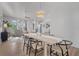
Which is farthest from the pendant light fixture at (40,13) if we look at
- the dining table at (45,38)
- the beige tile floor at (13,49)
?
the beige tile floor at (13,49)

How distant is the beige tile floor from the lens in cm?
A: 161

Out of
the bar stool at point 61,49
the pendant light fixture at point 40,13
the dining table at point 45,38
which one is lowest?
the bar stool at point 61,49

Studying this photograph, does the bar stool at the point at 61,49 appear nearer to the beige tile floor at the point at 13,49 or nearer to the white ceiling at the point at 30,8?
the beige tile floor at the point at 13,49

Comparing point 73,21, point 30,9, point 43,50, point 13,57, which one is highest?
point 30,9

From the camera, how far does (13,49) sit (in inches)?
64.6

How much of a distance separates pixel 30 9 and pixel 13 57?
78 centimetres

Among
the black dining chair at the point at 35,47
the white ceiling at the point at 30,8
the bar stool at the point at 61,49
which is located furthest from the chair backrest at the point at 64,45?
the white ceiling at the point at 30,8

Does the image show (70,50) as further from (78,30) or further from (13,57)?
(13,57)

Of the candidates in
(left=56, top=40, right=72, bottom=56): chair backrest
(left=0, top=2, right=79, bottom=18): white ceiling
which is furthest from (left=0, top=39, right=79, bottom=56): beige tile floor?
(left=0, top=2, right=79, bottom=18): white ceiling

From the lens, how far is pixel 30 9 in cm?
162

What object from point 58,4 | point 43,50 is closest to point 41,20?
point 58,4

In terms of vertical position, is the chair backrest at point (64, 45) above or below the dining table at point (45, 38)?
below

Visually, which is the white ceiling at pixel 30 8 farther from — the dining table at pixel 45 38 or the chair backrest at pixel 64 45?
the chair backrest at pixel 64 45

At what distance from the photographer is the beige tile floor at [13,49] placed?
1614 millimetres
